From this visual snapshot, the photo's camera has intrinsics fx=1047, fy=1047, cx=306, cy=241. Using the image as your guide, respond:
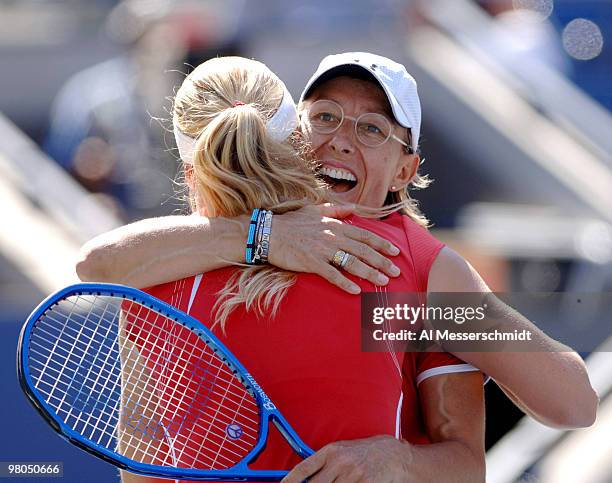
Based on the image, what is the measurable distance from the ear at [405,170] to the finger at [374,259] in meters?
0.53

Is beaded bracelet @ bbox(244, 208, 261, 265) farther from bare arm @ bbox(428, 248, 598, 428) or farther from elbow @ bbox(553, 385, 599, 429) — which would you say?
elbow @ bbox(553, 385, 599, 429)

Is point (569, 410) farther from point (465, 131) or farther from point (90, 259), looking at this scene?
point (465, 131)

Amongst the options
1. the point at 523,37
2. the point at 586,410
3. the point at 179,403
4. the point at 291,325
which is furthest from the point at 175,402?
the point at 523,37

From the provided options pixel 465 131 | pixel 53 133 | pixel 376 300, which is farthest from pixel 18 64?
pixel 376 300

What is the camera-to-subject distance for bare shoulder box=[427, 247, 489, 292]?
6.07 feet

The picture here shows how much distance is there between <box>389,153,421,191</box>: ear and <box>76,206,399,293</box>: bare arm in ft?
1.40

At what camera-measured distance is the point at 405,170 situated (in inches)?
92.2

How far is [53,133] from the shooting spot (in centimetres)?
646

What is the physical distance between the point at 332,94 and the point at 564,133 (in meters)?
4.46

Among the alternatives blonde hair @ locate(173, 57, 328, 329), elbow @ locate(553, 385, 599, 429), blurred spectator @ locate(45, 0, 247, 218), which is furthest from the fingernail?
blurred spectator @ locate(45, 0, 247, 218)

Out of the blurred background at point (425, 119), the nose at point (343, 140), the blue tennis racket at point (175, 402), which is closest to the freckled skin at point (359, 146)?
the nose at point (343, 140)

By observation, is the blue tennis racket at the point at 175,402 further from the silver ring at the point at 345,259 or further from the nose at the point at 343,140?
the nose at the point at 343,140

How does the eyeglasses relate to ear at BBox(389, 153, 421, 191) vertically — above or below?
above

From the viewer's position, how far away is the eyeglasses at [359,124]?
87.8 inches
